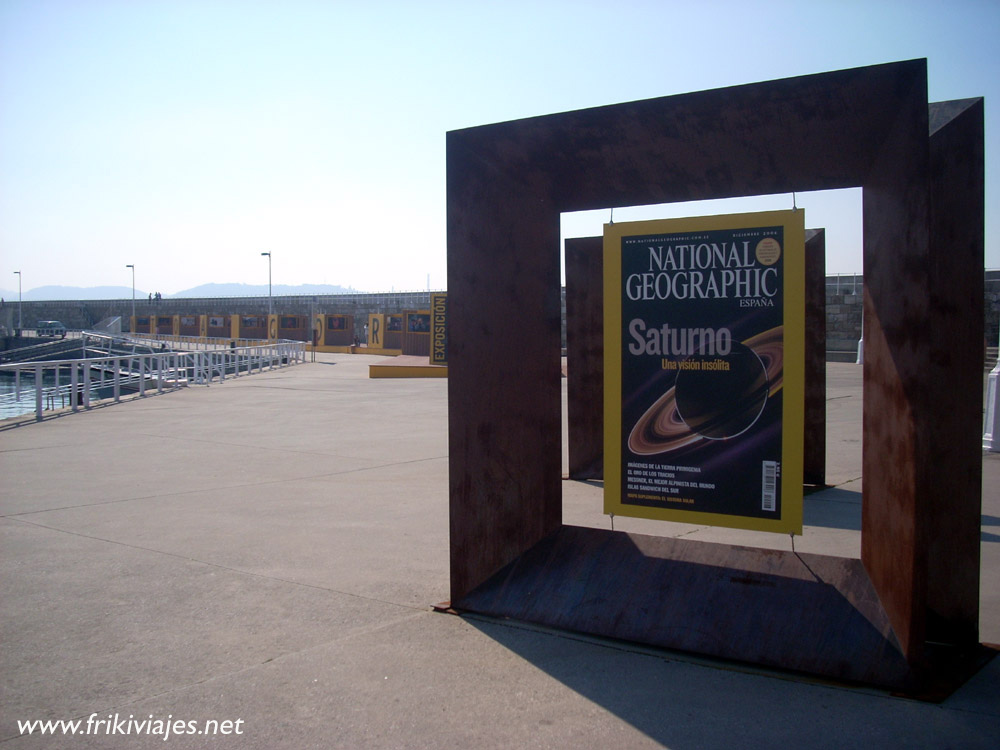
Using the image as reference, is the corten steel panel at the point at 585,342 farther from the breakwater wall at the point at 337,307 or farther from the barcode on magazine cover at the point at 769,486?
the barcode on magazine cover at the point at 769,486

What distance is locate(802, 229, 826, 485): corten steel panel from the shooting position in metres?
7.46

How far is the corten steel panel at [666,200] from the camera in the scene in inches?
126

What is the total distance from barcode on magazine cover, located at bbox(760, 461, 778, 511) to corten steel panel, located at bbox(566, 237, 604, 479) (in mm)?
3726

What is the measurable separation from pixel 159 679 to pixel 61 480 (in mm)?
5405

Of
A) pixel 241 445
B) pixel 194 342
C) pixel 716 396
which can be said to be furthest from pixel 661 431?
pixel 194 342

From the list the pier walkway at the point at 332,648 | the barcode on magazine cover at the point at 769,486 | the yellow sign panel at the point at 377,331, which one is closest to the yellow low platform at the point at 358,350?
the yellow sign panel at the point at 377,331

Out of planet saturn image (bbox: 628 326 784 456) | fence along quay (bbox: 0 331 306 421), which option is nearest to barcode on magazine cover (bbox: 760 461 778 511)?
planet saturn image (bbox: 628 326 784 456)

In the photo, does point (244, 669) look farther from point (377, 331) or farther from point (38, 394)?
point (377, 331)

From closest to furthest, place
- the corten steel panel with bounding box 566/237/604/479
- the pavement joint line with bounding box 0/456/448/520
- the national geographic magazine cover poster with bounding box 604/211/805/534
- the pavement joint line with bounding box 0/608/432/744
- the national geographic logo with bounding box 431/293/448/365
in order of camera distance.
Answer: the pavement joint line with bounding box 0/608/432/744 < the national geographic magazine cover poster with bounding box 604/211/805/534 < the pavement joint line with bounding box 0/456/448/520 < the corten steel panel with bounding box 566/237/604/479 < the national geographic logo with bounding box 431/293/448/365

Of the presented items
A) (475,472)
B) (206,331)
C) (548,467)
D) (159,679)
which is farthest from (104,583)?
(206,331)

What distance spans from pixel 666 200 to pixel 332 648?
2.75 metres

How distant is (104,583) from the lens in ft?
15.3

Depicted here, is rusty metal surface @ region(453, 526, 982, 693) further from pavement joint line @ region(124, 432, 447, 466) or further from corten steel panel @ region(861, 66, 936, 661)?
pavement joint line @ region(124, 432, 447, 466)

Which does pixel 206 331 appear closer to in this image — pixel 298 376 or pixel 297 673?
pixel 298 376
